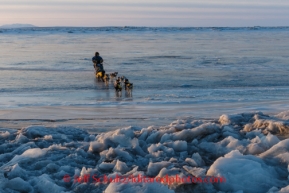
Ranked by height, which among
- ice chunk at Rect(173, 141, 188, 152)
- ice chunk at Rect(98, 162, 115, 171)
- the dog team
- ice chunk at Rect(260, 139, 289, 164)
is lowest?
the dog team

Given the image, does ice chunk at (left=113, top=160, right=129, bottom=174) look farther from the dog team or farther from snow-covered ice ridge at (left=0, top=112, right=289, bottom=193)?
the dog team

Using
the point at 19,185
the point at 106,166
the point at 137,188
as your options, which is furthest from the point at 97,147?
the point at 137,188

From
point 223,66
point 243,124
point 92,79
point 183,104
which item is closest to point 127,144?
point 243,124

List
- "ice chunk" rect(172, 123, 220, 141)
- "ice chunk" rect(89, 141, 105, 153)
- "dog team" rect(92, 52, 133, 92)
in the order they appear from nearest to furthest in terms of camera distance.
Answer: "ice chunk" rect(89, 141, 105, 153)
"ice chunk" rect(172, 123, 220, 141)
"dog team" rect(92, 52, 133, 92)

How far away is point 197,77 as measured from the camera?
19.6 m

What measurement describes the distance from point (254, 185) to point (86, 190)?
1.90 m

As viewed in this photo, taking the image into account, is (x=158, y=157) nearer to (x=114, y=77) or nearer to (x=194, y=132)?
(x=194, y=132)

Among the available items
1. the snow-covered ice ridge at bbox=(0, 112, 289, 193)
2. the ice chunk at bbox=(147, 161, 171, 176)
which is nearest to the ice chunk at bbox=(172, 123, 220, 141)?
the snow-covered ice ridge at bbox=(0, 112, 289, 193)

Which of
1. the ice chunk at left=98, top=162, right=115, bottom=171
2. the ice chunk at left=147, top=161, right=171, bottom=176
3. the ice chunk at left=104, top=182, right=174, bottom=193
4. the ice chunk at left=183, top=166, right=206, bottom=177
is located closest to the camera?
the ice chunk at left=104, top=182, right=174, bottom=193

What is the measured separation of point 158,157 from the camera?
5.88 m

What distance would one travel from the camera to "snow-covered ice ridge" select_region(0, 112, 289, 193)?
5.03 meters

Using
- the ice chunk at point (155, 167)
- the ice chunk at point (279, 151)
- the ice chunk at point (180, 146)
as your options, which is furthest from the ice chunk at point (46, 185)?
the ice chunk at point (279, 151)

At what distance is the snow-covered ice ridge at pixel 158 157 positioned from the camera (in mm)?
5031

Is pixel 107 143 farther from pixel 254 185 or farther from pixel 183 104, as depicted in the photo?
pixel 183 104
